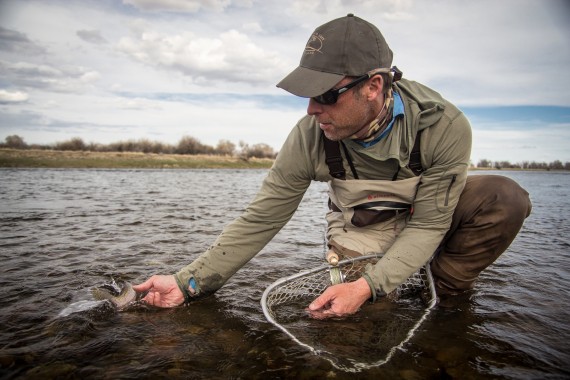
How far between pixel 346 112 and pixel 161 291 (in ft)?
5.98

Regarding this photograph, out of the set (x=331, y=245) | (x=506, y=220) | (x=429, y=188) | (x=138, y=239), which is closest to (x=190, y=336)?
(x=331, y=245)

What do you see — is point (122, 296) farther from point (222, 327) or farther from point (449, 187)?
point (449, 187)

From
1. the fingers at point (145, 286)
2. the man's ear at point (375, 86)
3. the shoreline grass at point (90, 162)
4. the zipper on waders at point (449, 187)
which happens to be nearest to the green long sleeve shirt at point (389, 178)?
the zipper on waders at point (449, 187)

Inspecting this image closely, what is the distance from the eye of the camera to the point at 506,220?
2594mm

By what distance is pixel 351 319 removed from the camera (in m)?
2.58

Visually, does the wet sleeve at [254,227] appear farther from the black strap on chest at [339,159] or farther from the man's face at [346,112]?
the man's face at [346,112]

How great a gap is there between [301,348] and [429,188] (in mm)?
1376

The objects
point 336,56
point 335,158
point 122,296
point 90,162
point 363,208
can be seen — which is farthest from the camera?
point 90,162

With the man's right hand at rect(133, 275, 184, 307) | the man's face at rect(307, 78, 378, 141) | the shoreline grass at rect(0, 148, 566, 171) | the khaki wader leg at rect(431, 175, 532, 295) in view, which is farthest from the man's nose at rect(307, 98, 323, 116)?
the shoreline grass at rect(0, 148, 566, 171)

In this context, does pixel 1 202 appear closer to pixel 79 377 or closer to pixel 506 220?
pixel 79 377

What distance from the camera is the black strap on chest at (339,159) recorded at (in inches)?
96.7

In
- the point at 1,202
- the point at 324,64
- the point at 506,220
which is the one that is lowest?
the point at 1,202

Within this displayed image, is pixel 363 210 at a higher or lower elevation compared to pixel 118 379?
higher

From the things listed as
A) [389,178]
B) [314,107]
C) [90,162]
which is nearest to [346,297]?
[389,178]
